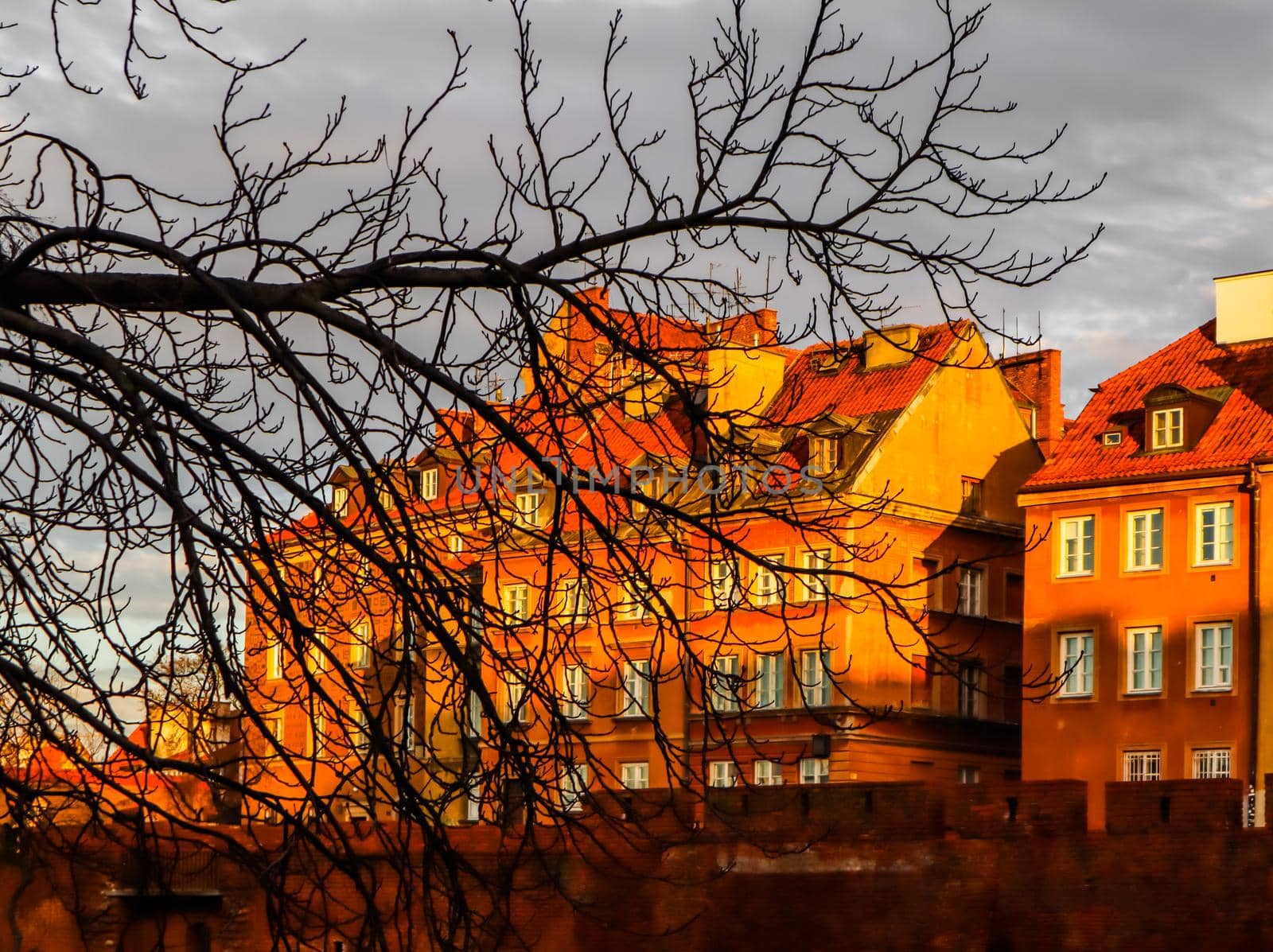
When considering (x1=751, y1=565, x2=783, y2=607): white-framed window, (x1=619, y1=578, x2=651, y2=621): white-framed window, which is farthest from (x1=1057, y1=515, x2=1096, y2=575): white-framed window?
(x1=619, y1=578, x2=651, y2=621): white-framed window

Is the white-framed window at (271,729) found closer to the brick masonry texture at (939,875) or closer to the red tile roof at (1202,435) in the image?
the brick masonry texture at (939,875)

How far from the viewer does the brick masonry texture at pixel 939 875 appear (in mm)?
23828

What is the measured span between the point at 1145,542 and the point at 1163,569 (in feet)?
A: 2.16

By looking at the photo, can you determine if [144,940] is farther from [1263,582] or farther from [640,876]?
[640,876]

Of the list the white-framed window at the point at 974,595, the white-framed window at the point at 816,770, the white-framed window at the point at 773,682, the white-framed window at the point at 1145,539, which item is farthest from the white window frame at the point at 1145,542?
the white-framed window at the point at 773,682

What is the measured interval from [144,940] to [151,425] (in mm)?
33189

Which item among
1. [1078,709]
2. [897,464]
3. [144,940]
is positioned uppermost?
[897,464]

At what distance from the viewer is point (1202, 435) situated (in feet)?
123

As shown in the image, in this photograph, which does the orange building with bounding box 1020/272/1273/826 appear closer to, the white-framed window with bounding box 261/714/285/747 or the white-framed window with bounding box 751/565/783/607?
Answer: the white-framed window with bounding box 751/565/783/607

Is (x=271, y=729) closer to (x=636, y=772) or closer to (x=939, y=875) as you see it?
(x=939, y=875)

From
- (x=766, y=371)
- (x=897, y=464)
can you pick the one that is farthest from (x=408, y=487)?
(x=766, y=371)

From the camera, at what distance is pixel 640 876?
8.25 metres

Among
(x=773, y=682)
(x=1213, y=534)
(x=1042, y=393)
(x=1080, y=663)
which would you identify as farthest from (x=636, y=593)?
(x=1042, y=393)

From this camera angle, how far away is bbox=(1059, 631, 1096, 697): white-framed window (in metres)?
38.2
